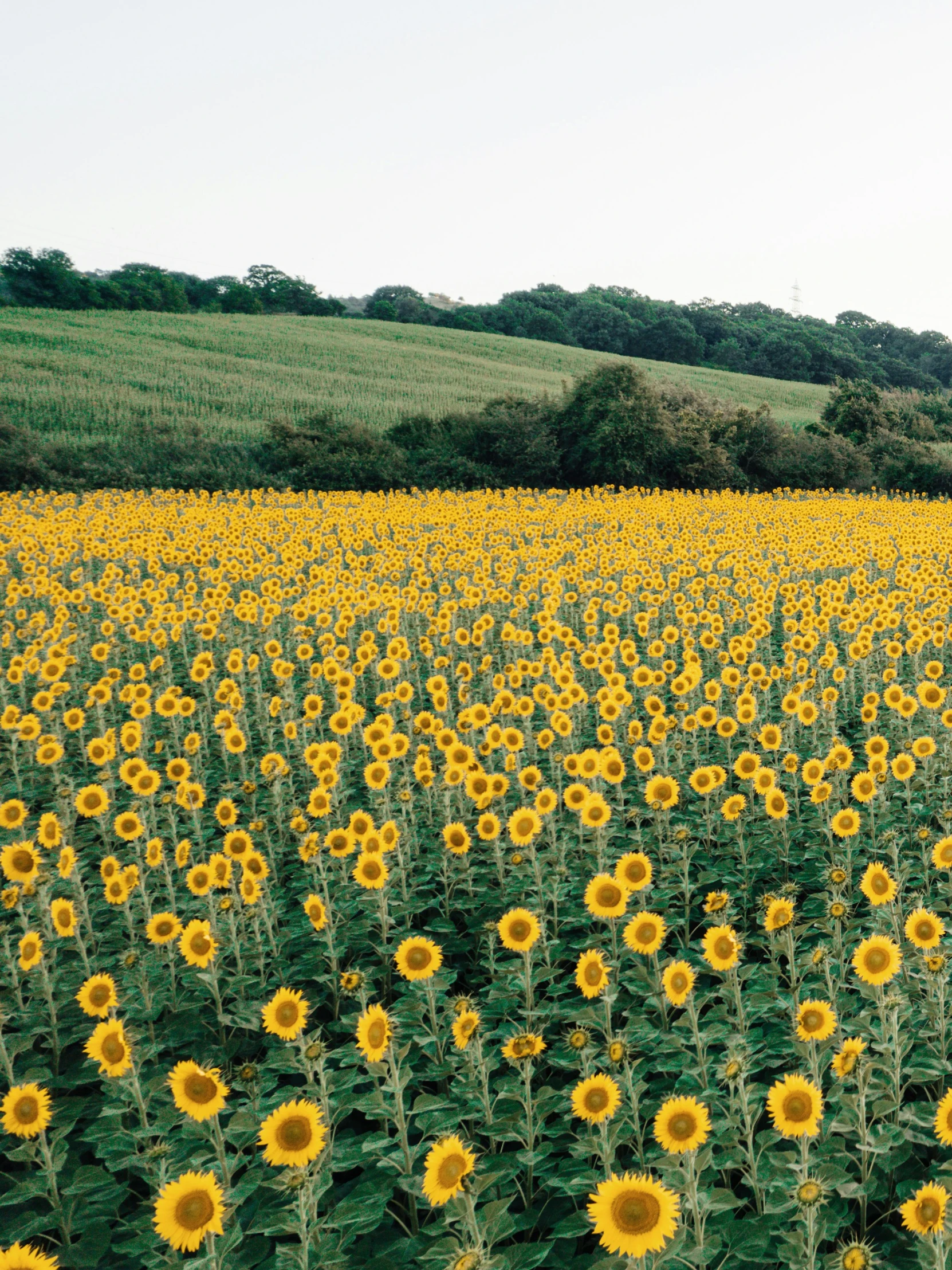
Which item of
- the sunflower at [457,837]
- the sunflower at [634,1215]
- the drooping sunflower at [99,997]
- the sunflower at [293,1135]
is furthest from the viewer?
the sunflower at [457,837]

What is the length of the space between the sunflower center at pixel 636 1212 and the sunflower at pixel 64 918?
10.6ft

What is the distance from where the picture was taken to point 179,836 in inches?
270

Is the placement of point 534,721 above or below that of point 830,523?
below

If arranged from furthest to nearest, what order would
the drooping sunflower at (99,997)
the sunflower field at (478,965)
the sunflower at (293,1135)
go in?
the drooping sunflower at (99,997) < the sunflower field at (478,965) < the sunflower at (293,1135)

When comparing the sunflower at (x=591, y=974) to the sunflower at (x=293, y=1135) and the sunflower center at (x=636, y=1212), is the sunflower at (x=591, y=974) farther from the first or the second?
the sunflower at (x=293, y=1135)

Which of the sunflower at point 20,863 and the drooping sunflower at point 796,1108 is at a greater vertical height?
the drooping sunflower at point 796,1108

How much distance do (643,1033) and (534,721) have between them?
543 centimetres

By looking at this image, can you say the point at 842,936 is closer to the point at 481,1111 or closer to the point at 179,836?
the point at 481,1111

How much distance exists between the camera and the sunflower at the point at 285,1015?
132 inches

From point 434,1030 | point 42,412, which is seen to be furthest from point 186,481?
point 434,1030

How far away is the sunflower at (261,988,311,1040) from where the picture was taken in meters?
3.35

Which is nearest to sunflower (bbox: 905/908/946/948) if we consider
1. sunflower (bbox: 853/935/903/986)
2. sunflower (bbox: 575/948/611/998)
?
sunflower (bbox: 853/935/903/986)

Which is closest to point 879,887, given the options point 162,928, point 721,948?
point 721,948

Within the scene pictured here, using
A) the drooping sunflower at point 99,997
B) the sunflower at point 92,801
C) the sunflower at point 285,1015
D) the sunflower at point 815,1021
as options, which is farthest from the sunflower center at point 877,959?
the sunflower at point 92,801
